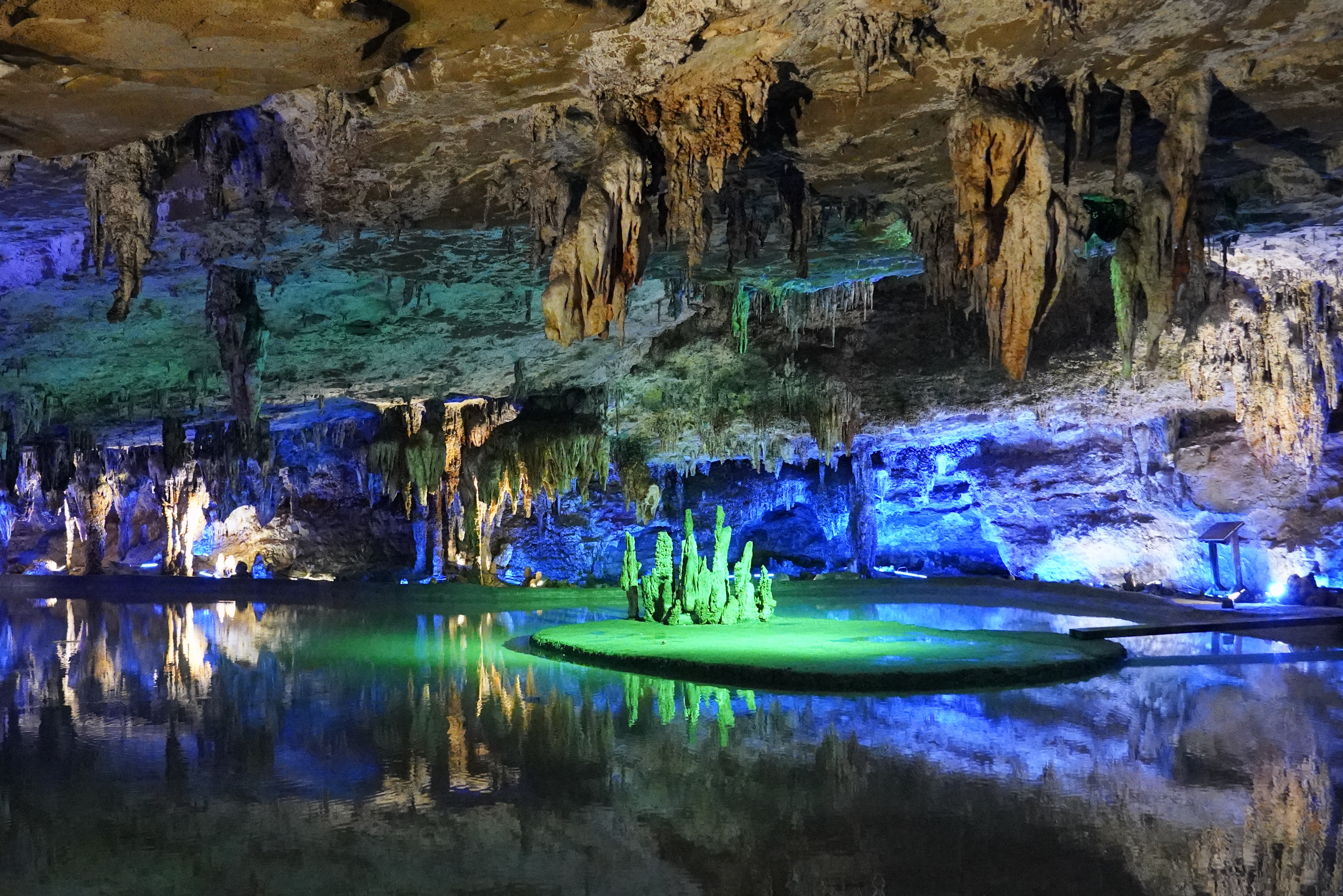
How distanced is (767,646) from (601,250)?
5.53 m

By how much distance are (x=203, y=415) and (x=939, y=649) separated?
14598 mm

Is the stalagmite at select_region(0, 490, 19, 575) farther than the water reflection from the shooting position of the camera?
Yes

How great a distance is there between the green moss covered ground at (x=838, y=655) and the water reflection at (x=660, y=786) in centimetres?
42

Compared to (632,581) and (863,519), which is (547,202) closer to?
(632,581)

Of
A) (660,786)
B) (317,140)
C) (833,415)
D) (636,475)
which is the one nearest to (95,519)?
(636,475)

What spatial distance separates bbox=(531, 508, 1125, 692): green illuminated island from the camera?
9.59 metres

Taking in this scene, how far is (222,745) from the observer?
732cm

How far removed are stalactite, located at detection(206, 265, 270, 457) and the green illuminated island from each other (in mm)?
4544

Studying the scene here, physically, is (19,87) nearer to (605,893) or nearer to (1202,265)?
(605,893)

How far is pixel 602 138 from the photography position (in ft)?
24.3

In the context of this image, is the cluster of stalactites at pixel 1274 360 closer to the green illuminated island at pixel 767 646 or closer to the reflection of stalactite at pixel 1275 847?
the green illuminated island at pixel 767 646

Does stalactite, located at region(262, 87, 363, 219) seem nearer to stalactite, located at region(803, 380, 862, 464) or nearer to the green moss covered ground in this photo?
the green moss covered ground

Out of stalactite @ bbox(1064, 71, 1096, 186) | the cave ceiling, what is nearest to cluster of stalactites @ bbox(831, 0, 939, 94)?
the cave ceiling

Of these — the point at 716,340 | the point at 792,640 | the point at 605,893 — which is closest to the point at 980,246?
the point at 605,893
